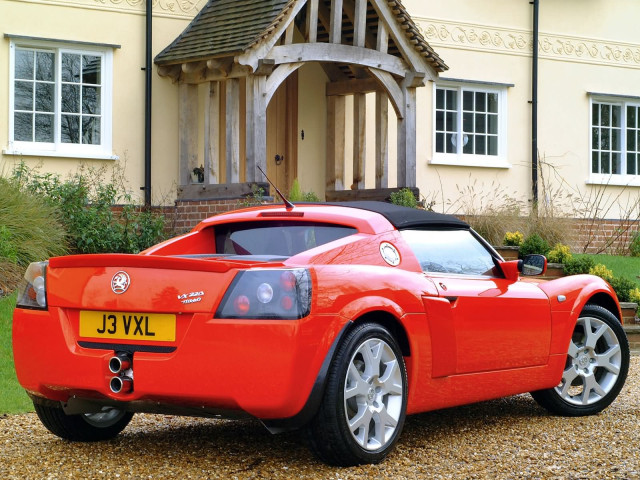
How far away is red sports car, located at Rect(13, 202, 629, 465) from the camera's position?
4.77m

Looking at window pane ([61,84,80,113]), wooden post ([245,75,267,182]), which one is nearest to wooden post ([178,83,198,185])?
window pane ([61,84,80,113])

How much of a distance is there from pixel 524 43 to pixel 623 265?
19.4 ft

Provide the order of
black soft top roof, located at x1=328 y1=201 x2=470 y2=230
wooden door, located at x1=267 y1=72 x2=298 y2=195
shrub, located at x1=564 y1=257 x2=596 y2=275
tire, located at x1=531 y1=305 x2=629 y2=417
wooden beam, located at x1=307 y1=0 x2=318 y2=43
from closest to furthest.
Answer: black soft top roof, located at x1=328 y1=201 x2=470 y2=230
tire, located at x1=531 y1=305 x2=629 y2=417
shrub, located at x1=564 y1=257 x2=596 y2=275
wooden beam, located at x1=307 y1=0 x2=318 y2=43
wooden door, located at x1=267 y1=72 x2=298 y2=195

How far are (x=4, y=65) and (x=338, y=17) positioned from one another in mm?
4700

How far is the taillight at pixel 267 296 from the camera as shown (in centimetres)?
475

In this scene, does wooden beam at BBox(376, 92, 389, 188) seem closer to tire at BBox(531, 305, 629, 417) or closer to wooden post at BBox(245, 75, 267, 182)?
wooden post at BBox(245, 75, 267, 182)

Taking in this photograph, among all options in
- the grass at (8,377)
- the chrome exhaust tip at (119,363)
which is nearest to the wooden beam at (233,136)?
the grass at (8,377)

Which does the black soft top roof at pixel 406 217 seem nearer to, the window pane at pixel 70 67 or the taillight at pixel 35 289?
the taillight at pixel 35 289

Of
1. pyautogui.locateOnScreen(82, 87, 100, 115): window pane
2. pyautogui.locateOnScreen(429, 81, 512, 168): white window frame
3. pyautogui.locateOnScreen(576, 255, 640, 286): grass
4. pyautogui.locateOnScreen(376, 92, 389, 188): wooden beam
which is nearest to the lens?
Answer: pyautogui.locateOnScreen(576, 255, 640, 286): grass

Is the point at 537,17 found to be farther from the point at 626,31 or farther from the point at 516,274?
the point at 516,274

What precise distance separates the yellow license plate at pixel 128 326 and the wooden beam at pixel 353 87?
11.5m

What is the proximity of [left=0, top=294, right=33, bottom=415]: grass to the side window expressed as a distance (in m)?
2.89

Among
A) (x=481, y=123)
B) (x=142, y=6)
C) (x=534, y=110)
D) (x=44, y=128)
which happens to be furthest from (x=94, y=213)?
(x=534, y=110)

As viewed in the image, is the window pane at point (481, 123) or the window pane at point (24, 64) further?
the window pane at point (481, 123)
